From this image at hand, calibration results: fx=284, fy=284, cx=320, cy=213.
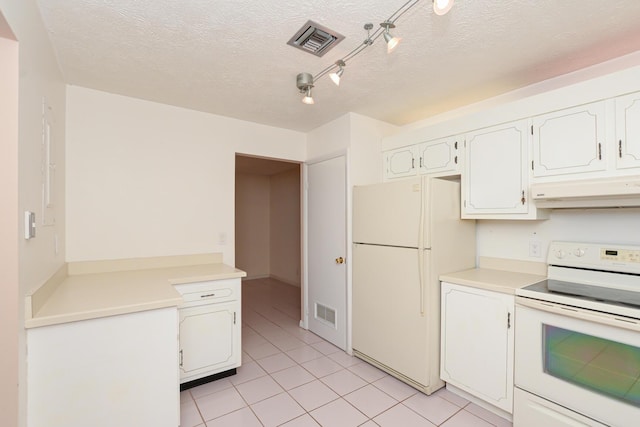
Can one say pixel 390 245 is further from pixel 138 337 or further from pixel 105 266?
pixel 105 266

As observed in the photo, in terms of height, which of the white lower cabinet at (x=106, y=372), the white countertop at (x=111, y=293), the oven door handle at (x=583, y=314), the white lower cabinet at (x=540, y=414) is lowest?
the white lower cabinet at (x=540, y=414)

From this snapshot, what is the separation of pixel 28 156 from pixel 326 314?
2.64 metres

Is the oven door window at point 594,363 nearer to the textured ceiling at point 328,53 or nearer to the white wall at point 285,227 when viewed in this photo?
the textured ceiling at point 328,53

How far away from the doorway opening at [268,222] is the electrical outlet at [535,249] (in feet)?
13.1

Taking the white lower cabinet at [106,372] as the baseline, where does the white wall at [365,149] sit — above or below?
above

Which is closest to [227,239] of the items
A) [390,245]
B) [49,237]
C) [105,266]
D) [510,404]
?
[105,266]

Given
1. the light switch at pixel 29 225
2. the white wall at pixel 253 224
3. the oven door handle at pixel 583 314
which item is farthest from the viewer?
the white wall at pixel 253 224

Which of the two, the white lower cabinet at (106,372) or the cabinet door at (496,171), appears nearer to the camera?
the white lower cabinet at (106,372)

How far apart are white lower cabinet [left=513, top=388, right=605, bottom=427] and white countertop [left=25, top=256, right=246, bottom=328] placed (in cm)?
207

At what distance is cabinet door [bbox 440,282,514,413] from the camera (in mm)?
1800

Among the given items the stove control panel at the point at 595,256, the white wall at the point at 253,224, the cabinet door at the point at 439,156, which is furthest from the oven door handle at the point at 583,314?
the white wall at the point at 253,224

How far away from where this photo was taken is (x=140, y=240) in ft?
8.05

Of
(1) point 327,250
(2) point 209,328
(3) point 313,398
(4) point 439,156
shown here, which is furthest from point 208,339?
(4) point 439,156

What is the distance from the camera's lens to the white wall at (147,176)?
7.36 feet
